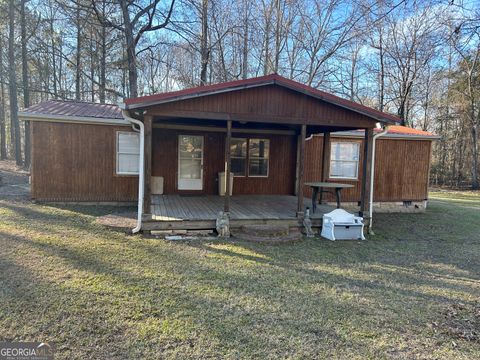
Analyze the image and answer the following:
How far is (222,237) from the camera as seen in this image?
20.5ft

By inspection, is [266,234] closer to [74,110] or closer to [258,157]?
[258,157]

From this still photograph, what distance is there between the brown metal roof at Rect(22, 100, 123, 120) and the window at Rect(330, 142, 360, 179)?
6.60m

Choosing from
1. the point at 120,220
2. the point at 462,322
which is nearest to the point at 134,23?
the point at 120,220

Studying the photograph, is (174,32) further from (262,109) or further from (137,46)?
(262,109)

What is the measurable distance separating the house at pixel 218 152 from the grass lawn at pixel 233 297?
1.42m

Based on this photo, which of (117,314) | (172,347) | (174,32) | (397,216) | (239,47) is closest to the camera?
(172,347)

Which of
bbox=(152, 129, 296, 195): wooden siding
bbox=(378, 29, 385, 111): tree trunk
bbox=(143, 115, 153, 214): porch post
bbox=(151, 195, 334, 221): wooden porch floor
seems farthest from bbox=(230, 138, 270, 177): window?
bbox=(378, 29, 385, 111): tree trunk

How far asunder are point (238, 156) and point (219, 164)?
64 cm

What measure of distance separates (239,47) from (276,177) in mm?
10833

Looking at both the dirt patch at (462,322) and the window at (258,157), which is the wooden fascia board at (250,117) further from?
the dirt patch at (462,322)

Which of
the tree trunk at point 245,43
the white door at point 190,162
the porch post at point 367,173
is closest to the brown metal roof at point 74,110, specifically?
the white door at point 190,162

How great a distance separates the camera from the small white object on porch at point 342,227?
21.5 feet

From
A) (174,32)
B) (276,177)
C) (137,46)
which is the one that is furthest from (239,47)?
(276,177)

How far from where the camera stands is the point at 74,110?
360 inches
